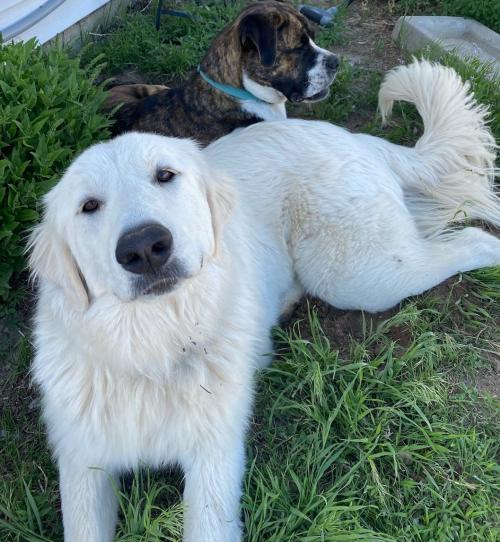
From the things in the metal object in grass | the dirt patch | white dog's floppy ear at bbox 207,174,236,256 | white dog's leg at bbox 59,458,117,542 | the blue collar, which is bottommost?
white dog's leg at bbox 59,458,117,542

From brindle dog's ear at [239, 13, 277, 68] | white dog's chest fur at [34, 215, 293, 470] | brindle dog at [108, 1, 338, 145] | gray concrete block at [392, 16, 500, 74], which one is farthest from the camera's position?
gray concrete block at [392, 16, 500, 74]

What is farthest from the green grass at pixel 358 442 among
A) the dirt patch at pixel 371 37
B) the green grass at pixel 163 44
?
the green grass at pixel 163 44

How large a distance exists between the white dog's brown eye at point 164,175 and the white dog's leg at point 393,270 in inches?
40.9

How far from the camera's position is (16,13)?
4469mm

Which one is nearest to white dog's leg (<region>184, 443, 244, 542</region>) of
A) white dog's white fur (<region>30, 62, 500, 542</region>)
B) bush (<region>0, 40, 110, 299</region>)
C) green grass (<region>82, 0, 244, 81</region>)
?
white dog's white fur (<region>30, 62, 500, 542</region>)

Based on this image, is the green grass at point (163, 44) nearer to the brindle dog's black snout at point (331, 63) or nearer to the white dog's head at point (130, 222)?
the brindle dog's black snout at point (331, 63)

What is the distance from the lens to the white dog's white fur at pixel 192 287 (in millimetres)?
1938

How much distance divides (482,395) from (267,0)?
307 centimetres

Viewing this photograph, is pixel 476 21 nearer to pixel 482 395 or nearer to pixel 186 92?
pixel 186 92

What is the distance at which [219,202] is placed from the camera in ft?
7.09

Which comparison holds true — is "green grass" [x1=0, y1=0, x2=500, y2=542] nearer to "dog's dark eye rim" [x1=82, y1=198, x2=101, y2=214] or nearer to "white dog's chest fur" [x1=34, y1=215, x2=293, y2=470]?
"white dog's chest fur" [x1=34, y1=215, x2=293, y2=470]

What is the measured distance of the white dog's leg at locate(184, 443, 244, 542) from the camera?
6.72 ft

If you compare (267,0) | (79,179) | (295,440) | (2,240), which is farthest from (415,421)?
(267,0)

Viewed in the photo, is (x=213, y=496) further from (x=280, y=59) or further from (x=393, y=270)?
(x=280, y=59)
